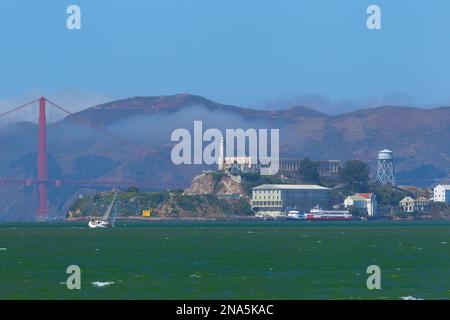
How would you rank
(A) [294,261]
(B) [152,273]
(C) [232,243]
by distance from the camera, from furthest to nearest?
1. (C) [232,243]
2. (A) [294,261]
3. (B) [152,273]

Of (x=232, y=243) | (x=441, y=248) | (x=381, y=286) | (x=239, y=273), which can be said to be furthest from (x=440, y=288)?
(x=232, y=243)

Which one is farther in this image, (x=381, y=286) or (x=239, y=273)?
(x=239, y=273)
